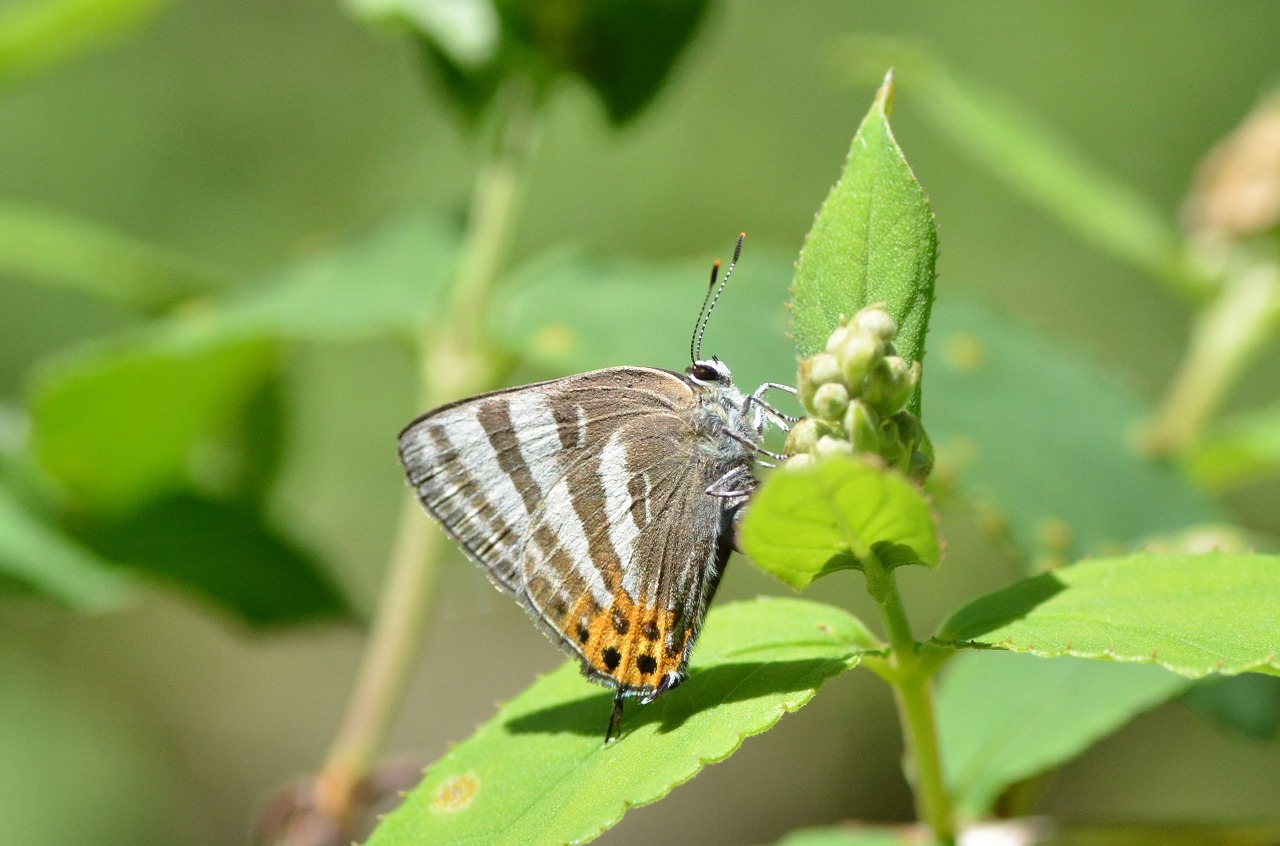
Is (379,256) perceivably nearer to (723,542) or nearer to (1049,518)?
→ (723,542)

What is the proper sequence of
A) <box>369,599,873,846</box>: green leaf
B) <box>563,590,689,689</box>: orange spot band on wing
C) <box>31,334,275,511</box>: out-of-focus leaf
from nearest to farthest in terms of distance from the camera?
<box>369,599,873,846</box>: green leaf
<box>563,590,689,689</box>: orange spot band on wing
<box>31,334,275,511</box>: out-of-focus leaf

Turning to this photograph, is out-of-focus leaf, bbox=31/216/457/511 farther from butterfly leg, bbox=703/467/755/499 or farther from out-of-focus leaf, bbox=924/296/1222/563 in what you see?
out-of-focus leaf, bbox=924/296/1222/563

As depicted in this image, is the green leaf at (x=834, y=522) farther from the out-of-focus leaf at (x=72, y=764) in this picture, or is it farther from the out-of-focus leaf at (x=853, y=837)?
the out-of-focus leaf at (x=72, y=764)

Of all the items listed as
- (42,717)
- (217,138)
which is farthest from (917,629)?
(217,138)

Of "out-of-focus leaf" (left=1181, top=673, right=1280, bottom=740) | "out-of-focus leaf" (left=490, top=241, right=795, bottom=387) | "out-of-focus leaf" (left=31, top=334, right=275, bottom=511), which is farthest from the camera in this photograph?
"out-of-focus leaf" (left=31, top=334, right=275, bottom=511)

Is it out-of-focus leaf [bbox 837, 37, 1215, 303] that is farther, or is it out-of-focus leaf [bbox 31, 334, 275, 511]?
out-of-focus leaf [bbox 837, 37, 1215, 303]

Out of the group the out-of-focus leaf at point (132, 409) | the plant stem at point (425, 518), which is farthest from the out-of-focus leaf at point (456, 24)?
the out-of-focus leaf at point (132, 409)

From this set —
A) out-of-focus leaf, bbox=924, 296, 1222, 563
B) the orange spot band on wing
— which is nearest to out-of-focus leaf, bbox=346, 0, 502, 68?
out-of-focus leaf, bbox=924, 296, 1222, 563
